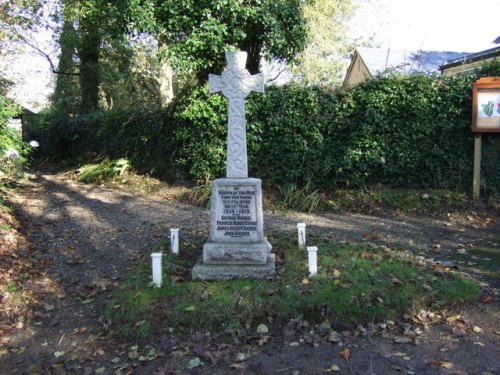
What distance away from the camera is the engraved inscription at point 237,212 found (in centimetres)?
563

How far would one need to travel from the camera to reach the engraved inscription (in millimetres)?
5629

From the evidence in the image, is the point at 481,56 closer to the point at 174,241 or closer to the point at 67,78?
the point at 174,241

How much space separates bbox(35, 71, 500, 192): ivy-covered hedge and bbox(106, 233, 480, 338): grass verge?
14.9ft

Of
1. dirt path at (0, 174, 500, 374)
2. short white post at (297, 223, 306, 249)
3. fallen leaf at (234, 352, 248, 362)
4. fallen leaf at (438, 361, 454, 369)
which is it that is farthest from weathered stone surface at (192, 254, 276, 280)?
fallen leaf at (438, 361, 454, 369)

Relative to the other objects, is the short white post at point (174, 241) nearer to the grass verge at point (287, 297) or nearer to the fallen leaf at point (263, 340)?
the grass verge at point (287, 297)

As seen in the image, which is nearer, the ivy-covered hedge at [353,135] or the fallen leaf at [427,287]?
the fallen leaf at [427,287]

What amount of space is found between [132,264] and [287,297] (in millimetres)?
2617

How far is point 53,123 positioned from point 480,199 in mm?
19151

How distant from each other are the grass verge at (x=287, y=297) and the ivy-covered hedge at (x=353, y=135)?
454 centimetres

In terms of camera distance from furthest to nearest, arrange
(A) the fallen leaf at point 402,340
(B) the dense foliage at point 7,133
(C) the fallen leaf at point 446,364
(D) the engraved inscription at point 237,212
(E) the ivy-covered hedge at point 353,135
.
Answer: (E) the ivy-covered hedge at point 353,135, (B) the dense foliage at point 7,133, (D) the engraved inscription at point 237,212, (A) the fallen leaf at point 402,340, (C) the fallen leaf at point 446,364

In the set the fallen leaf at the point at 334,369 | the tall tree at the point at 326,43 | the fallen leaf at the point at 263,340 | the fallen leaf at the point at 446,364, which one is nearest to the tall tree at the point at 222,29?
the fallen leaf at the point at 263,340

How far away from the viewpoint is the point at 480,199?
369 inches

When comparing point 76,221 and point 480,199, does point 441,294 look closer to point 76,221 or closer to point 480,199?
point 480,199

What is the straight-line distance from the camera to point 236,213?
18.5 feet
